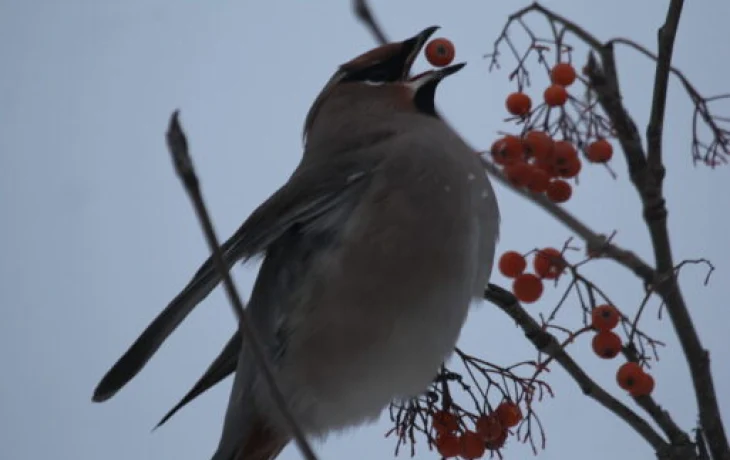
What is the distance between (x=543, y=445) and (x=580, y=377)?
1.53ft

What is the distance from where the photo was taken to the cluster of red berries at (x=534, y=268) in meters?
2.37

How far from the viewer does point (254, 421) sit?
257 cm

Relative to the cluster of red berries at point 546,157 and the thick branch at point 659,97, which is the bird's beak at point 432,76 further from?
the thick branch at point 659,97

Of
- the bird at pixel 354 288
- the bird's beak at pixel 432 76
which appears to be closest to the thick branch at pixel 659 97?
the bird at pixel 354 288

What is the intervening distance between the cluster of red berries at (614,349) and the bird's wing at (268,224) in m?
0.71

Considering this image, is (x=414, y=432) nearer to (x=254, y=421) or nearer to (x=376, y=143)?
(x=254, y=421)

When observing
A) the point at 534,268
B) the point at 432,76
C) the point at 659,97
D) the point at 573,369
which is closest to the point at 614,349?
the point at 573,369

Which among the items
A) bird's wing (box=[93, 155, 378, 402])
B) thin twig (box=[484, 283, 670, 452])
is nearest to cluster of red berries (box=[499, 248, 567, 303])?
thin twig (box=[484, 283, 670, 452])

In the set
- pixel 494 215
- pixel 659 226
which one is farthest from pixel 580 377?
pixel 494 215

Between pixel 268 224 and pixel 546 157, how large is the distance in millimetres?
684

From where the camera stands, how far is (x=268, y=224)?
8.52ft

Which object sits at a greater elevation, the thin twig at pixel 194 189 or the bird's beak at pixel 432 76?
the bird's beak at pixel 432 76

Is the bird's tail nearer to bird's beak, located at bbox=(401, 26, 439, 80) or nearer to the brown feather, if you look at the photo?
the brown feather

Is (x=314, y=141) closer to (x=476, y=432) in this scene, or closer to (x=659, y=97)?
(x=476, y=432)
